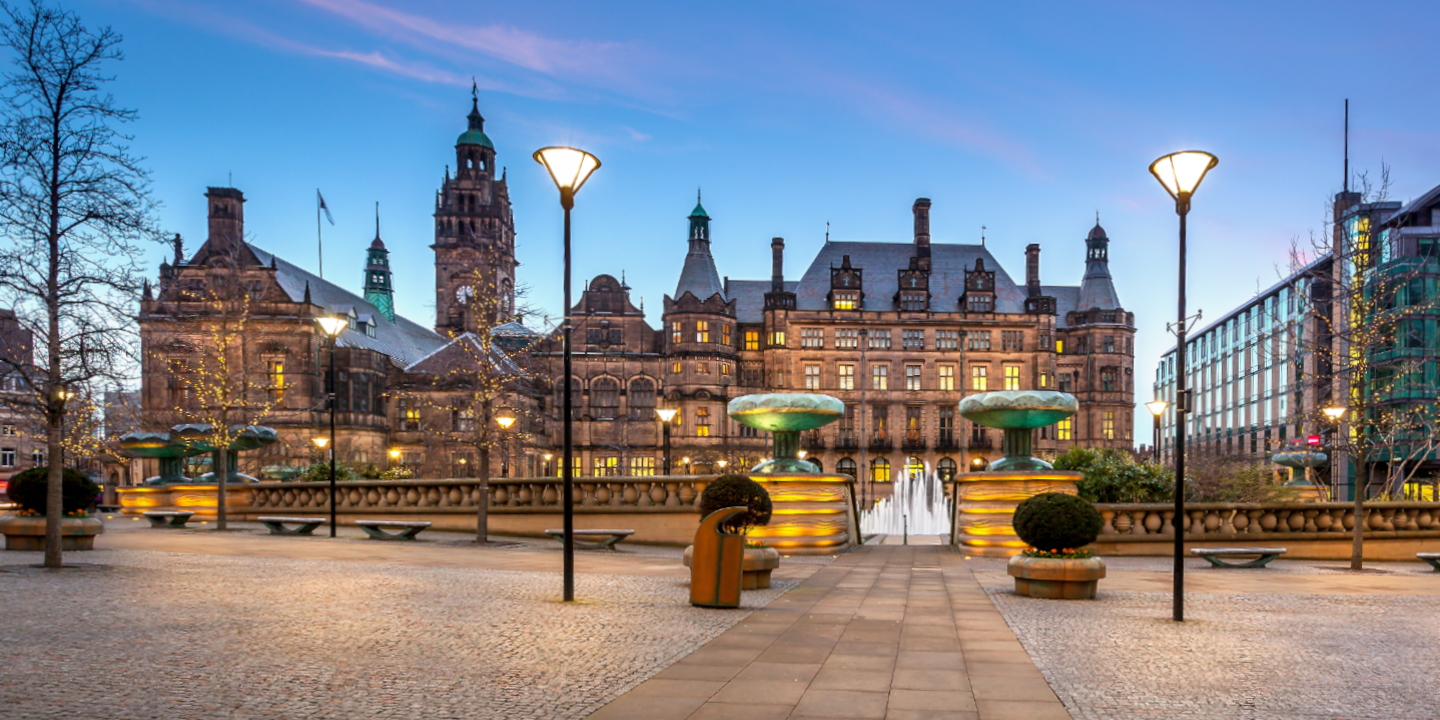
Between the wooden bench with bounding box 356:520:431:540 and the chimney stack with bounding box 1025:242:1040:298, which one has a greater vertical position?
A: the chimney stack with bounding box 1025:242:1040:298

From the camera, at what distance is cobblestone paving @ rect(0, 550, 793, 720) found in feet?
23.3

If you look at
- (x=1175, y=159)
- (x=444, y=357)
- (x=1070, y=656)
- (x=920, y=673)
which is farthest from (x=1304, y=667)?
(x=444, y=357)

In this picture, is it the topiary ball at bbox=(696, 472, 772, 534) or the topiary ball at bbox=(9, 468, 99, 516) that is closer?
the topiary ball at bbox=(696, 472, 772, 534)

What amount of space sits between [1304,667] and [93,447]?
108 feet

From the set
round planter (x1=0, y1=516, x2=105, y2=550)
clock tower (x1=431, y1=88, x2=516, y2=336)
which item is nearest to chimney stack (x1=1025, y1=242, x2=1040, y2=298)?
clock tower (x1=431, y1=88, x2=516, y2=336)

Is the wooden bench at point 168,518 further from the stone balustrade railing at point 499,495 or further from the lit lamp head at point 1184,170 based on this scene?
the lit lamp head at point 1184,170

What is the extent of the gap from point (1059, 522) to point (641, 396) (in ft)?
185

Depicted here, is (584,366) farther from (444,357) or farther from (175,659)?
(175,659)

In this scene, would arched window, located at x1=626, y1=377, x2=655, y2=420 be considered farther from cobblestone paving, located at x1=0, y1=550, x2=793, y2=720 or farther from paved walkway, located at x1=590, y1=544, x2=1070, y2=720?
paved walkway, located at x1=590, y1=544, x2=1070, y2=720

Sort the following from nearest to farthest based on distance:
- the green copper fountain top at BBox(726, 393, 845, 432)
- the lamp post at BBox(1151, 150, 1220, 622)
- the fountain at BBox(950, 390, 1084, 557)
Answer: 1. the lamp post at BBox(1151, 150, 1220, 622)
2. the fountain at BBox(950, 390, 1084, 557)
3. the green copper fountain top at BBox(726, 393, 845, 432)

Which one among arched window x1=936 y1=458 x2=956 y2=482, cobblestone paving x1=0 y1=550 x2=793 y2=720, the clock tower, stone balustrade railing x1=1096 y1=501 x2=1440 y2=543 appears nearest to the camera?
cobblestone paving x1=0 y1=550 x2=793 y2=720

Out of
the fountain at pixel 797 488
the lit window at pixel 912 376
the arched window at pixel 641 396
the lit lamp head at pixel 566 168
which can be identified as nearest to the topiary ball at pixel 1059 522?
the lit lamp head at pixel 566 168

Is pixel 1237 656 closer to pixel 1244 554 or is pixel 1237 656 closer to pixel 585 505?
pixel 1244 554

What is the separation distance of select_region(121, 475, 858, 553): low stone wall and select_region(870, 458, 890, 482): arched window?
147 ft
